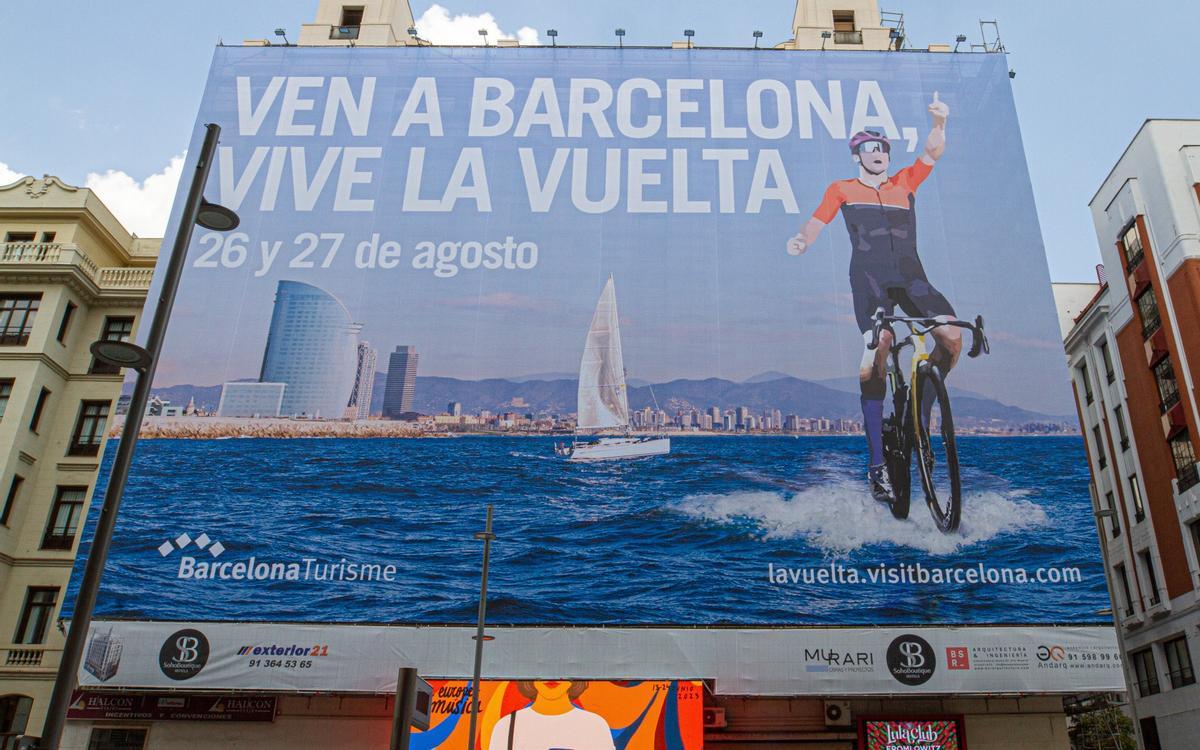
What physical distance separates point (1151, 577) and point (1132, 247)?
13.5 metres

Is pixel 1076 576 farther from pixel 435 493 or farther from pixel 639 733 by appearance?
pixel 435 493

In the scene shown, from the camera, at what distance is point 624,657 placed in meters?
24.2

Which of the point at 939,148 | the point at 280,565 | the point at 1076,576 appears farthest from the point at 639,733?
the point at 939,148

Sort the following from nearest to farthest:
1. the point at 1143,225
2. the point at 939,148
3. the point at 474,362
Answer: the point at 474,362, the point at 939,148, the point at 1143,225

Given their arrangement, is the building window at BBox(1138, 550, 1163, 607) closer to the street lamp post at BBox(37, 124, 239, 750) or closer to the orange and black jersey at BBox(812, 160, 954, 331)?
the orange and black jersey at BBox(812, 160, 954, 331)

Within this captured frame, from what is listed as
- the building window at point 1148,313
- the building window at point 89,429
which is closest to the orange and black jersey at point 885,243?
the building window at point 1148,313

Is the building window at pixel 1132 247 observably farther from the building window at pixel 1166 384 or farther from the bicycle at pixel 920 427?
the bicycle at pixel 920 427

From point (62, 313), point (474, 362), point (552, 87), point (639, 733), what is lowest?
point (639, 733)

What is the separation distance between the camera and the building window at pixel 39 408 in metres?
31.6

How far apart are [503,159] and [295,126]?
7.65 meters

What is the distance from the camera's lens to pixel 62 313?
3300 cm

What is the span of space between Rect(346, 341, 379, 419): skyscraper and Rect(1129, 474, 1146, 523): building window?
102 feet

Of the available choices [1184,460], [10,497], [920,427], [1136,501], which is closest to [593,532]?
[920,427]

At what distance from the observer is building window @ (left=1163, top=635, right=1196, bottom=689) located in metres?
32.7
